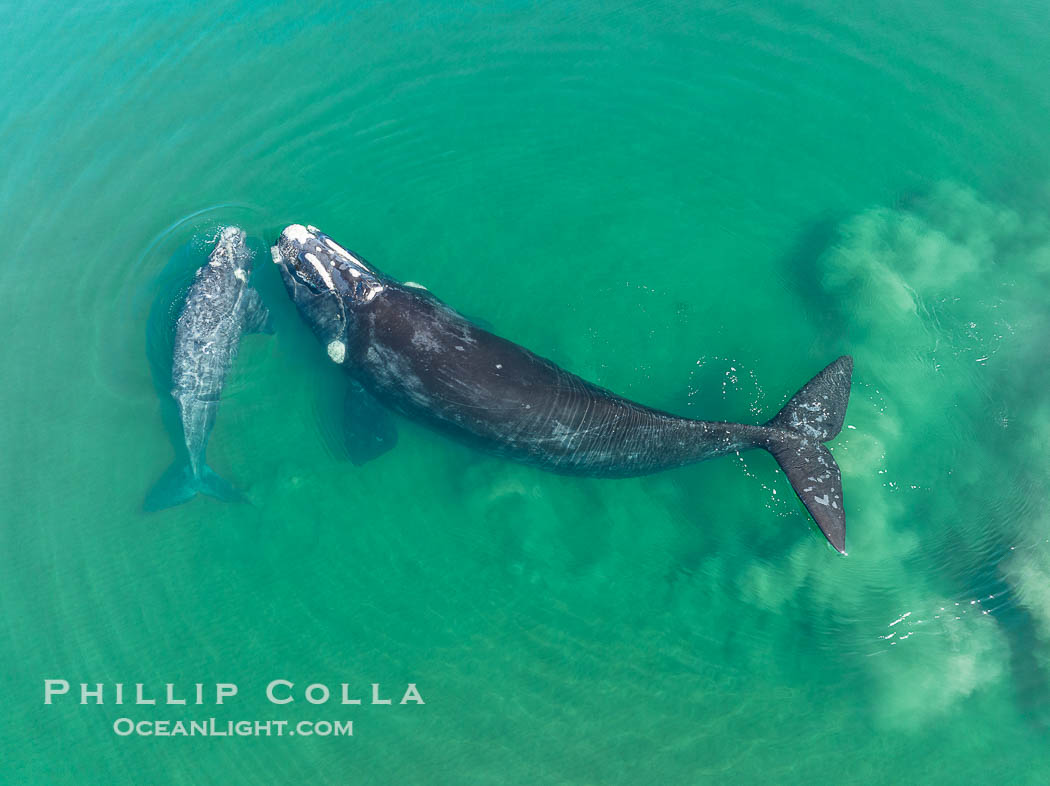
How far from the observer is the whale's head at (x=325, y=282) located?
34.4 ft

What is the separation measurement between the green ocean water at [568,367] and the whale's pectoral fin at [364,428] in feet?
1.06

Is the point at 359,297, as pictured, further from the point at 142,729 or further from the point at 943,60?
the point at 943,60

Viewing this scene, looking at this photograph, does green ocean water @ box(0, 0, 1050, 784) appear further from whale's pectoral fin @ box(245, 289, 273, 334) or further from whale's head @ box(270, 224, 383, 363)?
whale's head @ box(270, 224, 383, 363)

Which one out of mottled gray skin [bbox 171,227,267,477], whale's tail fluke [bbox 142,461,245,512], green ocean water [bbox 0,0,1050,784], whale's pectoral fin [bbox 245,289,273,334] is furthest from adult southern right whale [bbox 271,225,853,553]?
whale's tail fluke [bbox 142,461,245,512]

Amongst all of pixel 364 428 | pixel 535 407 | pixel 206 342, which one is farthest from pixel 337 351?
pixel 535 407

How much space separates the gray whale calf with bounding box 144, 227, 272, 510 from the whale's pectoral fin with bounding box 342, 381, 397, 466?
2.42 meters

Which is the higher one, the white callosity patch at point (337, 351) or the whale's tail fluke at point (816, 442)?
the white callosity patch at point (337, 351)

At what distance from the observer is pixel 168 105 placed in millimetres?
13492

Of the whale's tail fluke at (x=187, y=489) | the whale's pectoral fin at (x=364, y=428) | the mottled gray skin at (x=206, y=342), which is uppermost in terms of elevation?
the mottled gray skin at (x=206, y=342)

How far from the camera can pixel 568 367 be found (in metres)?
11.7

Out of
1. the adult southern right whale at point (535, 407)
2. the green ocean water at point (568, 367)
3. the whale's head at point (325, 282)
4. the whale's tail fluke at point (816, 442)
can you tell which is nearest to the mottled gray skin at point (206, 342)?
the green ocean water at point (568, 367)

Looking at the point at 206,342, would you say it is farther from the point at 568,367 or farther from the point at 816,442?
the point at 816,442

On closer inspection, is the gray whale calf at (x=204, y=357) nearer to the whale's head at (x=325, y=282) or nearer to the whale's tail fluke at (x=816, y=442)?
the whale's head at (x=325, y=282)

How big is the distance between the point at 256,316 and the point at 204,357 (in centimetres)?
119
